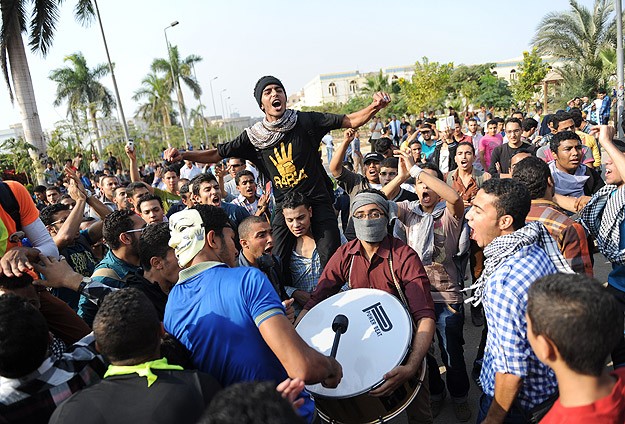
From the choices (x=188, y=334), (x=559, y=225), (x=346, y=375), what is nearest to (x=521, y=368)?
(x=346, y=375)

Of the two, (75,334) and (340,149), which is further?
(340,149)

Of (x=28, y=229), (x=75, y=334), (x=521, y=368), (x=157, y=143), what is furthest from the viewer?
(x=157, y=143)

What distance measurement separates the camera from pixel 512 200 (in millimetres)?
2465

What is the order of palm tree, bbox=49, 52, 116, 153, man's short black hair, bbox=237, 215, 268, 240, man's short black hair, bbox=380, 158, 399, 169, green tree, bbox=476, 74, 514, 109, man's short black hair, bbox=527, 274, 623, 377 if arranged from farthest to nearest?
Result: green tree, bbox=476, 74, 514, 109, palm tree, bbox=49, 52, 116, 153, man's short black hair, bbox=380, 158, 399, 169, man's short black hair, bbox=237, 215, 268, 240, man's short black hair, bbox=527, 274, 623, 377

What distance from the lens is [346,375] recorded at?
254cm

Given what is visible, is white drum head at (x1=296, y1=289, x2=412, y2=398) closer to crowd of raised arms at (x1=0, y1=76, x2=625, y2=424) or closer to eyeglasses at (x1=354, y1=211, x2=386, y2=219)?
crowd of raised arms at (x1=0, y1=76, x2=625, y2=424)

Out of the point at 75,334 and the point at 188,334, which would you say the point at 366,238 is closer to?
the point at 188,334

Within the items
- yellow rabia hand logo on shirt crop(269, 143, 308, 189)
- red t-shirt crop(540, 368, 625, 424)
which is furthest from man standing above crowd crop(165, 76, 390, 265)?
red t-shirt crop(540, 368, 625, 424)

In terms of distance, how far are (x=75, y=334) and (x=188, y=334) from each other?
104cm

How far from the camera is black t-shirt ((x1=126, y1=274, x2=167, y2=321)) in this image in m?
2.88

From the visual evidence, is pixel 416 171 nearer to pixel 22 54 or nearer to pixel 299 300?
pixel 299 300

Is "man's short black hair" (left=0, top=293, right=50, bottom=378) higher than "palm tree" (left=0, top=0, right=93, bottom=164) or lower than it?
lower

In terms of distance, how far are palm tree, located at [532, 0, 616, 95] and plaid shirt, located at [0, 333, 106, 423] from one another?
30447 mm

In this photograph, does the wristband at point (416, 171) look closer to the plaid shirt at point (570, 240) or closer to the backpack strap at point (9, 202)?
the plaid shirt at point (570, 240)
